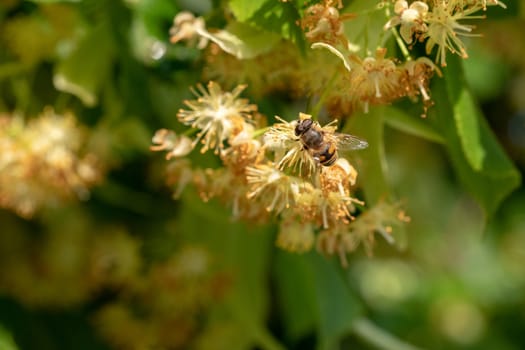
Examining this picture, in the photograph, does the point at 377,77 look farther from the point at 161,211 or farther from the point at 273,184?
the point at 161,211

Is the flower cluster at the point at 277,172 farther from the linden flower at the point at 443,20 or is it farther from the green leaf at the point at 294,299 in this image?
the green leaf at the point at 294,299

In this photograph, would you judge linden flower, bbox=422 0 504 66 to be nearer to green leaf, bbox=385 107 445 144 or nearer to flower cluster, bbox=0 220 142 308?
green leaf, bbox=385 107 445 144

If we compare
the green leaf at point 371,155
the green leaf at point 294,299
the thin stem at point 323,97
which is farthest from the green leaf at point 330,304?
the thin stem at point 323,97

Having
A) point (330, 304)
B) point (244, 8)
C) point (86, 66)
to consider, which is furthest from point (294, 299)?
point (244, 8)

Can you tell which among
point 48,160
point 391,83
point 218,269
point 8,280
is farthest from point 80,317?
point 391,83

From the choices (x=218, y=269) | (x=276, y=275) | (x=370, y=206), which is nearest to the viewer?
(x=370, y=206)

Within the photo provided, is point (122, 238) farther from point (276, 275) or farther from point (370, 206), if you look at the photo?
point (370, 206)
